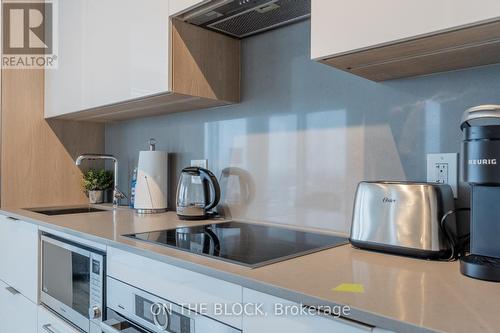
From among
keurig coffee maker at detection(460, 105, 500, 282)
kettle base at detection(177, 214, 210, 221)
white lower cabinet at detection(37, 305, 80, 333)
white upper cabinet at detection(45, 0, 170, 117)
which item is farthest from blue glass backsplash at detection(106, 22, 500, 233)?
white lower cabinet at detection(37, 305, 80, 333)

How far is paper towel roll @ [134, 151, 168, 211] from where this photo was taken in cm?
185

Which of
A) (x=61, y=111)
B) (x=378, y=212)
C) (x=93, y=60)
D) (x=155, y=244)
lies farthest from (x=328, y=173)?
(x=61, y=111)

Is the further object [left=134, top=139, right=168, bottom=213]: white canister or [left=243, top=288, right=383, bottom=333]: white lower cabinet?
[left=134, top=139, right=168, bottom=213]: white canister

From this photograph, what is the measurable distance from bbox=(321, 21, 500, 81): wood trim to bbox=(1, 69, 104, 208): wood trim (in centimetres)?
187

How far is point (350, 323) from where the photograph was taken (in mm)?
632

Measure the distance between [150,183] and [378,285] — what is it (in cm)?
136

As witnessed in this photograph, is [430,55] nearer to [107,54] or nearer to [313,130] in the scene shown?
[313,130]

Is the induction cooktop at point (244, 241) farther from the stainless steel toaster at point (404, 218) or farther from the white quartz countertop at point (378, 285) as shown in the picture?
the stainless steel toaster at point (404, 218)

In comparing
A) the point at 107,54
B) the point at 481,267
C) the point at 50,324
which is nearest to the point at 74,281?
the point at 50,324

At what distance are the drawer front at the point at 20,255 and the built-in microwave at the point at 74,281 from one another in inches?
3.2

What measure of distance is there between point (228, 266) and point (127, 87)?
1.02 metres

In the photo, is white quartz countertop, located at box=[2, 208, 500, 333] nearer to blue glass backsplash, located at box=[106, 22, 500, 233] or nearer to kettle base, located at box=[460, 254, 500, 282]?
kettle base, located at box=[460, 254, 500, 282]

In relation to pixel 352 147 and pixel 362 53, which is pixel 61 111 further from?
pixel 362 53

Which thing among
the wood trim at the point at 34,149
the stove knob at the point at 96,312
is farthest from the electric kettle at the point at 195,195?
the wood trim at the point at 34,149
